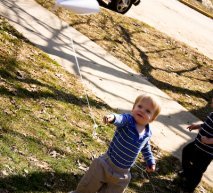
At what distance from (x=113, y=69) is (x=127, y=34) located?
6.81 ft

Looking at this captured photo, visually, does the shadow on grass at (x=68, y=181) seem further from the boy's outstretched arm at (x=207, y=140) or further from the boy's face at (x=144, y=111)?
the boy's face at (x=144, y=111)

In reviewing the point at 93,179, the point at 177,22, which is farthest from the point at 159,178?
the point at 177,22

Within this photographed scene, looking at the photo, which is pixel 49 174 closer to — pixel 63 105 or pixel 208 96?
pixel 63 105

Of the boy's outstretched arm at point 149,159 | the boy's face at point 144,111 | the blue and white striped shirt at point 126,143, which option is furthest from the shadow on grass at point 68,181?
the boy's face at point 144,111

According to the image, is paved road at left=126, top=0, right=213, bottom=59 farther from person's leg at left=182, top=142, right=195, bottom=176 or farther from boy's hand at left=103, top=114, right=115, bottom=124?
boy's hand at left=103, top=114, right=115, bottom=124

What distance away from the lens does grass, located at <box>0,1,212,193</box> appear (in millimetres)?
3988

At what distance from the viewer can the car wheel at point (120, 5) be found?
392 inches

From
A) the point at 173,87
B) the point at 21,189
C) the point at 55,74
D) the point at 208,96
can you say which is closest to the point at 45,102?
the point at 55,74

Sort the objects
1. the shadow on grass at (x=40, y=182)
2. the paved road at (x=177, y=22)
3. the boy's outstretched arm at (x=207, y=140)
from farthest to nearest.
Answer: the paved road at (x=177, y=22), the boy's outstretched arm at (x=207, y=140), the shadow on grass at (x=40, y=182)

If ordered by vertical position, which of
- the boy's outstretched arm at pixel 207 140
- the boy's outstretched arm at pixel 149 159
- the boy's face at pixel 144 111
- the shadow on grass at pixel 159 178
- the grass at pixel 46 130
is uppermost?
the boy's face at pixel 144 111

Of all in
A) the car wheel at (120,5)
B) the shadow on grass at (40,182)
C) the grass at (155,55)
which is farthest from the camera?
the car wheel at (120,5)

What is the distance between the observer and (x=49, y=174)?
4066 mm

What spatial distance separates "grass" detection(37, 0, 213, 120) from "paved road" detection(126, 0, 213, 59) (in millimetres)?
795

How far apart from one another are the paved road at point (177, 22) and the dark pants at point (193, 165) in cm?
604
